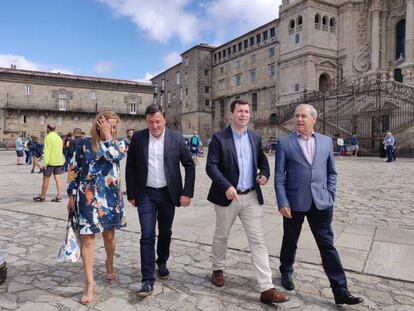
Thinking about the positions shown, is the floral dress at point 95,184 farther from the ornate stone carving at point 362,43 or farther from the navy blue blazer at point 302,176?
the ornate stone carving at point 362,43

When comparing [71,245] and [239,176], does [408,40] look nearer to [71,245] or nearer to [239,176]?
[239,176]

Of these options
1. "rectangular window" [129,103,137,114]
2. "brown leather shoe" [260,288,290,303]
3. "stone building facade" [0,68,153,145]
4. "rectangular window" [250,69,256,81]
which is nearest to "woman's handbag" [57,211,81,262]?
"brown leather shoe" [260,288,290,303]

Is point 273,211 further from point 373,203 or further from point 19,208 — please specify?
point 19,208

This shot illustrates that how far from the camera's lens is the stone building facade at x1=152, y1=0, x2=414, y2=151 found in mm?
31078

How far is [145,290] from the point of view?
139 inches

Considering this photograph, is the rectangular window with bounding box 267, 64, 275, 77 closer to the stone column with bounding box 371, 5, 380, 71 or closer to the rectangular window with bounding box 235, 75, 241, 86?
the rectangular window with bounding box 235, 75, 241, 86

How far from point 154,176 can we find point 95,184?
0.61m

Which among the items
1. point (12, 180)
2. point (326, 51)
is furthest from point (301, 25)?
point (12, 180)

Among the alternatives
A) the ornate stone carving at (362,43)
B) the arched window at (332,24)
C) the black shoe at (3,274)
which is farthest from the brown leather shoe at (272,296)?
the arched window at (332,24)

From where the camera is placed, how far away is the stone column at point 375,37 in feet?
112

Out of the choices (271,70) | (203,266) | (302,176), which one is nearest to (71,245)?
(203,266)

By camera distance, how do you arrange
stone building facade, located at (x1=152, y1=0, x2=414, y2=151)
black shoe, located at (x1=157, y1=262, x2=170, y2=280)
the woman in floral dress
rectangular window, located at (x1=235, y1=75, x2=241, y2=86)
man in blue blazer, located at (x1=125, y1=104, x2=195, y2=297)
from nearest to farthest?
the woman in floral dress
man in blue blazer, located at (x1=125, y1=104, x2=195, y2=297)
black shoe, located at (x1=157, y1=262, x2=170, y2=280)
stone building facade, located at (x1=152, y1=0, x2=414, y2=151)
rectangular window, located at (x1=235, y1=75, x2=241, y2=86)

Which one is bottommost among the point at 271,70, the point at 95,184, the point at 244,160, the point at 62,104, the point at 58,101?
the point at 95,184

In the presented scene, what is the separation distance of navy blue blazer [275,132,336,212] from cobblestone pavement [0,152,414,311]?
963 millimetres
